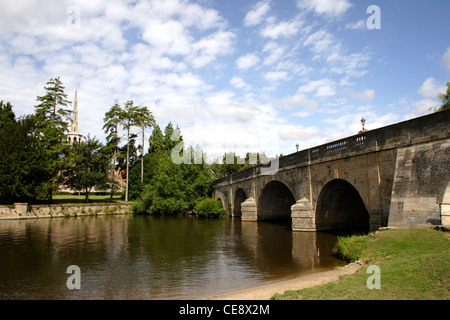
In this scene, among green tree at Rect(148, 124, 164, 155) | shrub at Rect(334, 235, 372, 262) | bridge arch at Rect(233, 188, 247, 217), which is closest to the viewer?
shrub at Rect(334, 235, 372, 262)

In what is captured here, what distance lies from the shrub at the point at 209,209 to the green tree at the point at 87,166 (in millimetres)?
19113

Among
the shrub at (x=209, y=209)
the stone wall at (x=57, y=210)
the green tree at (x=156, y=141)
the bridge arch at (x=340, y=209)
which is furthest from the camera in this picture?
the green tree at (x=156, y=141)

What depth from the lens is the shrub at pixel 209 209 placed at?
121 feet

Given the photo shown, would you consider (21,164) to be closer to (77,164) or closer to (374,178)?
(77,164)

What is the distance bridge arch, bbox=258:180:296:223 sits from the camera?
98.3 feet

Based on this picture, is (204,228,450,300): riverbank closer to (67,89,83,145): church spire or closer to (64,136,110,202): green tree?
(64,136,110,202): green tree

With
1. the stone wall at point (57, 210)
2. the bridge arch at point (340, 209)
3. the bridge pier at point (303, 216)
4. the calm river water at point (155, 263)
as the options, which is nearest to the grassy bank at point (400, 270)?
the calm river water at point (155, 263)

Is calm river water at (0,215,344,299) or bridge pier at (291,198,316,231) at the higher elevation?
bridge pier at (291,198,316,231)

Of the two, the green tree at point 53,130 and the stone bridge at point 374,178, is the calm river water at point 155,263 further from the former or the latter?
the green tree at point 53,130

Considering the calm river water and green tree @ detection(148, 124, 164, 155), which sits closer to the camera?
the calm river water

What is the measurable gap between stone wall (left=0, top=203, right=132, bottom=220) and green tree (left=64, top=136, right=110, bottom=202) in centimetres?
519

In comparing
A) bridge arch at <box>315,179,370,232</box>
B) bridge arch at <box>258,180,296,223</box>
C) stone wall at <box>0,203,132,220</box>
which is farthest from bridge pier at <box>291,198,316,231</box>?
stone wall at <box>0,203,132,220</box>

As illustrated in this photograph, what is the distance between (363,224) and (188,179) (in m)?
24.6
